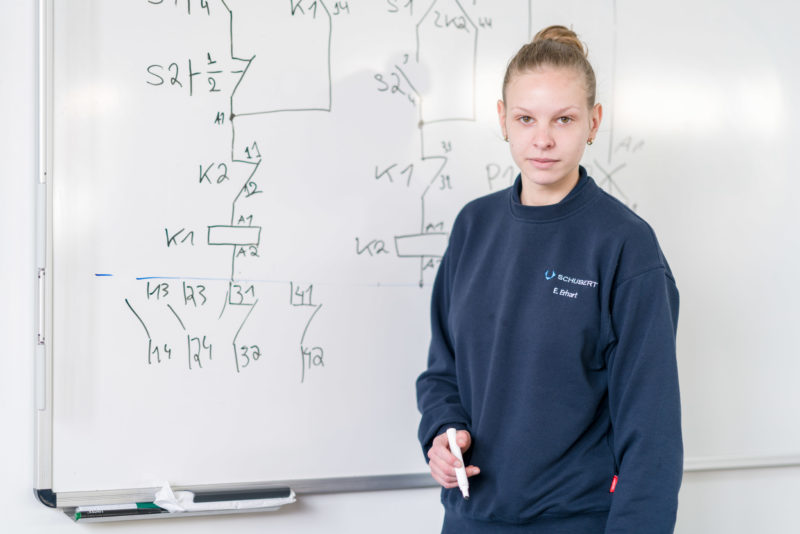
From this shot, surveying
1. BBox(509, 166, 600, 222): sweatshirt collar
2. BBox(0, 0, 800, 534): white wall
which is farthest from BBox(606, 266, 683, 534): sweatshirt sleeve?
BBox(0, 0, 800, 534): white wall

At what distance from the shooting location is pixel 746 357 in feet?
5.54

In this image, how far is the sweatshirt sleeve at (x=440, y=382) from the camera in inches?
46.8

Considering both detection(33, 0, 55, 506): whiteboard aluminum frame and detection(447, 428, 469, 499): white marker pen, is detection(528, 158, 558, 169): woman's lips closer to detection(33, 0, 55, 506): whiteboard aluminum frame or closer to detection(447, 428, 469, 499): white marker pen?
detection(447, 428, 469, 499): white marker pen

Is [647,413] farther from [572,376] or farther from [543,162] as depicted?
[543,162]

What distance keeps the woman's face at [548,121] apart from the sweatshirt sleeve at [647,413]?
0.20 meters

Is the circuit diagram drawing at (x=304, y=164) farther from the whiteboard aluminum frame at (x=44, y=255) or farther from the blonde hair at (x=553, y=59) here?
the blonde hair at (x=553, y=59)

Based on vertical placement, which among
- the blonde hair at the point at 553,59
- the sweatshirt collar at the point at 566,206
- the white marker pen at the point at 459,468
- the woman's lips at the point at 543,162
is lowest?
the white marker pen at the point at 459,468

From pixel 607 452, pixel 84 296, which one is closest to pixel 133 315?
pixel 84 296

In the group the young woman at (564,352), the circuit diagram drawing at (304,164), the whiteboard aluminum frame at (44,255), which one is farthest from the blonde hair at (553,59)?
the whiteboard aluminum frame at (44,255)

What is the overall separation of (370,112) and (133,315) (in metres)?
0.57

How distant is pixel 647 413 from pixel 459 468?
0.26 metres

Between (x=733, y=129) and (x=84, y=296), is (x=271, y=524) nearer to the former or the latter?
(x=84, y=296)

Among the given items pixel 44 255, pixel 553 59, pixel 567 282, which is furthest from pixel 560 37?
pixel 44 255

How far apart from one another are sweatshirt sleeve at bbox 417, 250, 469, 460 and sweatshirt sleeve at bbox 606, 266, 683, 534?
10.2 inches
